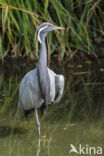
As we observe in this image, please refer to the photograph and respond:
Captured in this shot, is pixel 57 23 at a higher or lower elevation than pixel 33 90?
higher

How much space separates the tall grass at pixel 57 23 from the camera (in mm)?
7738

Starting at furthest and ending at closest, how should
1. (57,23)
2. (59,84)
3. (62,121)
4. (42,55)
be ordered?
(57,23), (62,121), (59,84), (42,55)

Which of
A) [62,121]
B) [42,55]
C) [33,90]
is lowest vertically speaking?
[62,121]

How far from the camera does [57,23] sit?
836 centimetres

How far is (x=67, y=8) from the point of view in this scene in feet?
27.8

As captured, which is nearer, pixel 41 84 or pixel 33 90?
pixel 41 84

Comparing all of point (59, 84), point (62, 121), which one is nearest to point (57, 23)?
point (62, 121)

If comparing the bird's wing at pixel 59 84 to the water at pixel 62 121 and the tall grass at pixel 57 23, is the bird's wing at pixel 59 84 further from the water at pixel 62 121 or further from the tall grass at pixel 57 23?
the tall grass at pixel 57 23

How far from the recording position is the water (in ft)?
16.3

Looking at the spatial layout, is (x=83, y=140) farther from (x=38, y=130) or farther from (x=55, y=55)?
(x=55, y=55)

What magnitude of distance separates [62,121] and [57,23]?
3.09 meters

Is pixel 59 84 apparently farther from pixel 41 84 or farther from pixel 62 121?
pixel 62 121

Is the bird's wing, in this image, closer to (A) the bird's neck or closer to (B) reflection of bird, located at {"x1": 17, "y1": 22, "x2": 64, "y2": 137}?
(B) reflection of bird, located at {"x1": 17, "y1": 22, "x2": 64, "y2": 137}

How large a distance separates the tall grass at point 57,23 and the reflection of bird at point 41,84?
2.14m
